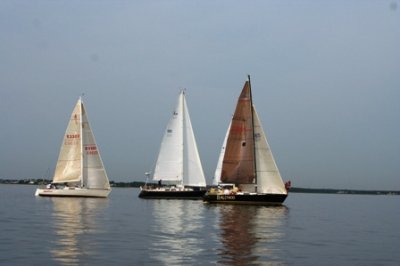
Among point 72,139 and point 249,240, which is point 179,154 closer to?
point 72,139

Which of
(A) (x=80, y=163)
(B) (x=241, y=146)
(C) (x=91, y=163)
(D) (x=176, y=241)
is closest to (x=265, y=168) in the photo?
(B) (x=241, y=146)

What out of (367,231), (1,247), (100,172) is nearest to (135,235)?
(1,247)

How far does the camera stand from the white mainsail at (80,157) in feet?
215

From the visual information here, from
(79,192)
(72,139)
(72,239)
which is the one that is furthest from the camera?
(72,139)

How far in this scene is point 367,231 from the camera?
3450cm

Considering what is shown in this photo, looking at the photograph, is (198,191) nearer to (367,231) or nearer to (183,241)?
(367,231)

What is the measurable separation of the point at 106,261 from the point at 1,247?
15.8ft

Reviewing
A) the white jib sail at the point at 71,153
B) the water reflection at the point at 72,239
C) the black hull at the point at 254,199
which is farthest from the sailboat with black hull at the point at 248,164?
the water reflection at the point at 72,239

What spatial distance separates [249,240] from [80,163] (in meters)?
43.0

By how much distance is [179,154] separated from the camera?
66.8m

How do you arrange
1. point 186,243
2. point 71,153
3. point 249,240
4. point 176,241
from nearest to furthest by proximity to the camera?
point 186,243
point 176,241
point 249,240
point 71,153

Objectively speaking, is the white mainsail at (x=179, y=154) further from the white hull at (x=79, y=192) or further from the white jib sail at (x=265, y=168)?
the white jib sail at (x=265, y=168)

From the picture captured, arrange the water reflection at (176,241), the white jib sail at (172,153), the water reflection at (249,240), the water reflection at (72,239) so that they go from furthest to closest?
the white jib sail at (172,153)
the water reflection at (249,240)
the water reflection at (176,241)
the water reflection at (72,239)

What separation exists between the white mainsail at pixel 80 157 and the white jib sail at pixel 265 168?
19.9 metres
